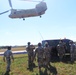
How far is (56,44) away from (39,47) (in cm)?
990

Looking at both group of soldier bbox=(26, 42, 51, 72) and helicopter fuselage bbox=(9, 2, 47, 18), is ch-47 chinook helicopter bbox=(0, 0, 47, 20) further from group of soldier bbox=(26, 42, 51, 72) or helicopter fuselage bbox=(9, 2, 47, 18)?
group of soldier bbox=(26, 42, 51, 72)

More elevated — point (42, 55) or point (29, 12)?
point (29, 12)

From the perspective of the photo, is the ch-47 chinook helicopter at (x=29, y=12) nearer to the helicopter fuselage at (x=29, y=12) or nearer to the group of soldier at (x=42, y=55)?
the helicopter fuselage at (x=29, y=12)

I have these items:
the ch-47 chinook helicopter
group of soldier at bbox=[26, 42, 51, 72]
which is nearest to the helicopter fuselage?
the ch-47 chinook helicopter

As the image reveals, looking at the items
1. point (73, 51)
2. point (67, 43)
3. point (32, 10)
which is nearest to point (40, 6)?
point (32, 10)

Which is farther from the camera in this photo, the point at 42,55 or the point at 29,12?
the point at 29,12

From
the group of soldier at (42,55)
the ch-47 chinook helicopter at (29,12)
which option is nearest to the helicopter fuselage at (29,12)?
the ch-47 chinook helicopter at (29,12)

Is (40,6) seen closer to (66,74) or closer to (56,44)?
(56,44)

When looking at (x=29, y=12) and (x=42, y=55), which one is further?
(x=29, y=12)

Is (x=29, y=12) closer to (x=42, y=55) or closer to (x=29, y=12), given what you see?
(x=29, y=12)

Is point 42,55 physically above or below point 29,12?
below

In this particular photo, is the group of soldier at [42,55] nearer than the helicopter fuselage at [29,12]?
Yes

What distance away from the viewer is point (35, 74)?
60.1 ft

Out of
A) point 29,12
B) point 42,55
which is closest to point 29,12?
point 29,12
